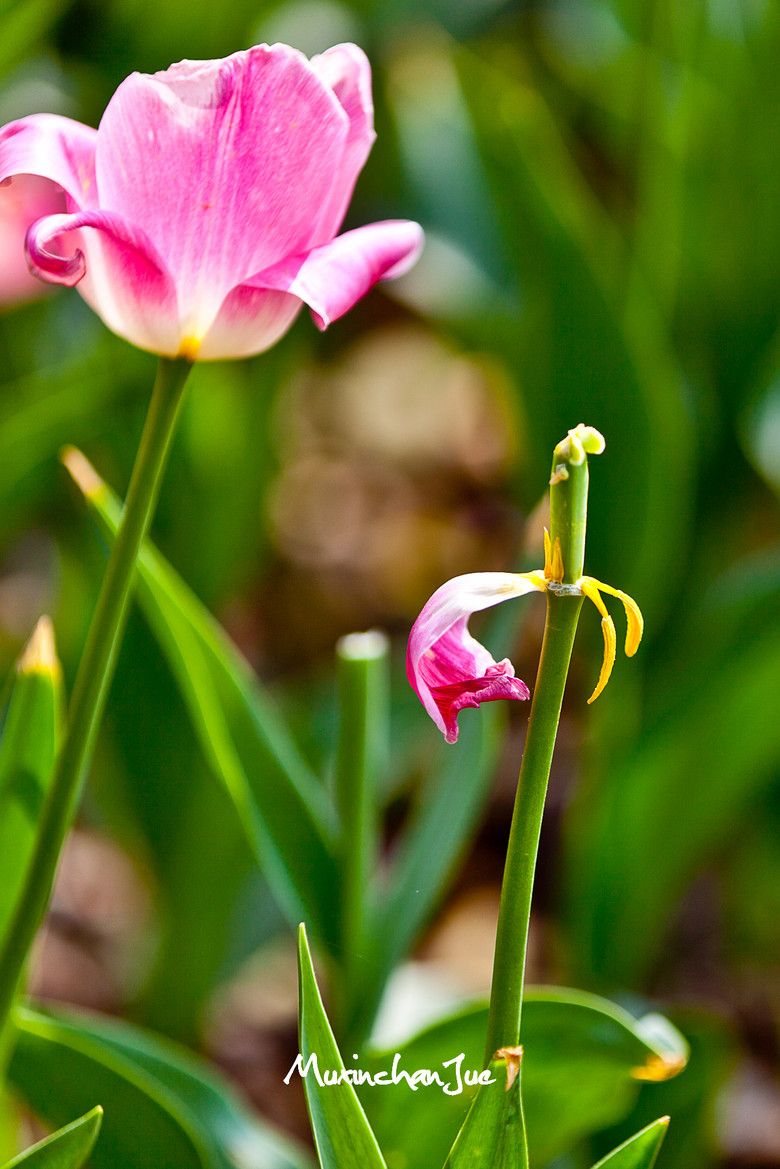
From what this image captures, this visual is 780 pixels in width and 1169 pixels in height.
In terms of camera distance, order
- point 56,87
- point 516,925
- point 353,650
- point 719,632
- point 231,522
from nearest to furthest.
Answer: point 516,925
point 353,650
point 719,632
point 231,522
point 56,87

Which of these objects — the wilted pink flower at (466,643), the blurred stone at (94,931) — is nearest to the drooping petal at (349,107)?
the wilted pink flower at (466,643)

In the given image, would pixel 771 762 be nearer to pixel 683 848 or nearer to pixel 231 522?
pixel 683 848

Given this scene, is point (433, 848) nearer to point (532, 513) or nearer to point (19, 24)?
point (532, 513)

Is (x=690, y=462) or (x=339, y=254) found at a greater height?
(x=339, y=254)

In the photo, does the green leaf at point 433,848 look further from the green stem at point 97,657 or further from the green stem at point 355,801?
the green stem at point 97,657

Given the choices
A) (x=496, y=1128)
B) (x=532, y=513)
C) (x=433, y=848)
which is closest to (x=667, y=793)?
(x=532, y=513)

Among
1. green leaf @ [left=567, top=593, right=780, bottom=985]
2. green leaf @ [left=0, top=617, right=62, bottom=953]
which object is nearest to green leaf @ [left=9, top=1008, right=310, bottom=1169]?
green leaf @ [left=0, top=617, right=62, bottom=953]

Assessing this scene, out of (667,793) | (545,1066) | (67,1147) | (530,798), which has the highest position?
(530,798)

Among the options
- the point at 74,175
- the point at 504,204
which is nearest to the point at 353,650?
the point at 74,175
